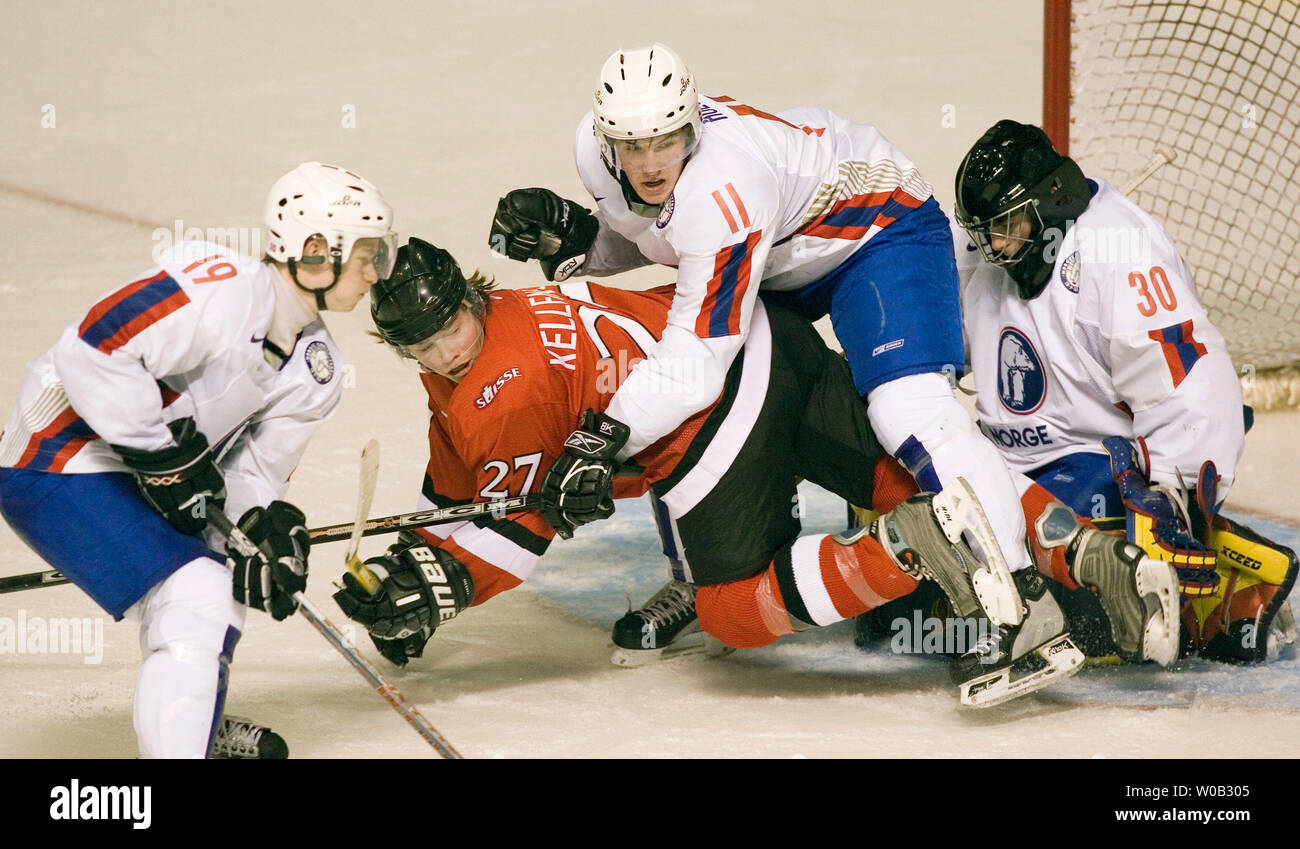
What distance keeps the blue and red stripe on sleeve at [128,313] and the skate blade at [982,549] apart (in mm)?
1320

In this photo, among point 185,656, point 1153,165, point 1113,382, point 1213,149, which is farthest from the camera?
point 1213,149

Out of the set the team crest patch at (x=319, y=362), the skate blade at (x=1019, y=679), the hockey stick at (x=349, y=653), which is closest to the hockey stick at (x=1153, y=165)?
the skate blade at (x=1019, y=679)

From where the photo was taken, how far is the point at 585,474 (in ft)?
9.03

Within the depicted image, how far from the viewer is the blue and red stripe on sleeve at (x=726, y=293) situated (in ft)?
9.12

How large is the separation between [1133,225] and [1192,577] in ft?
2.34

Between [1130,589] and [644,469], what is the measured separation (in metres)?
0.91

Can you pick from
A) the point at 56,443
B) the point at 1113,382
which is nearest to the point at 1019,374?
the point at 1113,382

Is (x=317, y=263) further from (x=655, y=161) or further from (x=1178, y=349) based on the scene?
(x=1178, y=349)

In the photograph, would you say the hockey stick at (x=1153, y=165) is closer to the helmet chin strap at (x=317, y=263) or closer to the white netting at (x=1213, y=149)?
the white netting at (x=1213, y=149)

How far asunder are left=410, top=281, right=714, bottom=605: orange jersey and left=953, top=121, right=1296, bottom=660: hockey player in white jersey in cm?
73

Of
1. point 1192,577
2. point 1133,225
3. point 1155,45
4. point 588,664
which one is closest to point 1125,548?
point 1192,577

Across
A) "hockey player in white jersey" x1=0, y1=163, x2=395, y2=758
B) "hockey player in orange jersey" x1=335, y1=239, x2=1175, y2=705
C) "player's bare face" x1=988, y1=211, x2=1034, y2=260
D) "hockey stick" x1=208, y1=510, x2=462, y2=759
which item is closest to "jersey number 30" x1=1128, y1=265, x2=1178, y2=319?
"player's bare face" x1=988, y1=211, x2=1034, y2=260
